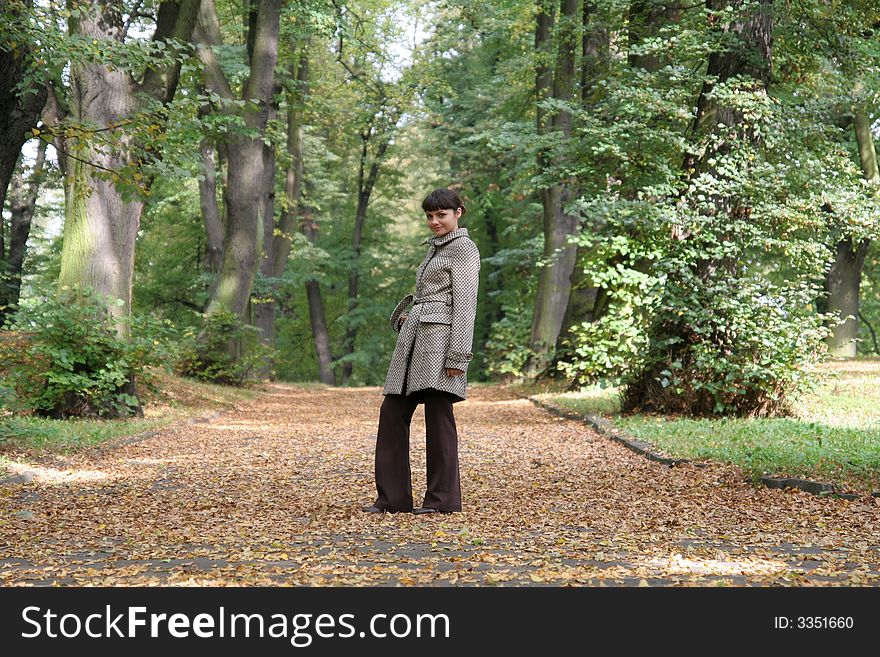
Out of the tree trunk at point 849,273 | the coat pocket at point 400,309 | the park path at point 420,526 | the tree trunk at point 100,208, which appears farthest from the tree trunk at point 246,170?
the coat pocket at point 400,309

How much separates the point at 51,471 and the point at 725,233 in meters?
8.43

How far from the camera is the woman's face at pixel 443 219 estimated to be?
6.78 metres

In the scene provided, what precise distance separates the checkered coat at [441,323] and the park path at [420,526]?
2.89 ft

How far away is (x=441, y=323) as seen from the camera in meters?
6.74

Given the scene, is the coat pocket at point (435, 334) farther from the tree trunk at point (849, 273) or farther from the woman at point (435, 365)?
the tree trunk at point (849, 273)

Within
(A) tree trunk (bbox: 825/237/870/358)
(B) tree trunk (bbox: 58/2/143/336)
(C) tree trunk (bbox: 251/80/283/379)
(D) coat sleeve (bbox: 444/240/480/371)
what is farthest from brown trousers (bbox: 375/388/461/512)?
(A) tree trunk (bbox: 825/237/870/358)

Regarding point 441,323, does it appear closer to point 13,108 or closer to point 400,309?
point 400,309

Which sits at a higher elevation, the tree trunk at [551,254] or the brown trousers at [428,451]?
the tree trunk at [551,254]

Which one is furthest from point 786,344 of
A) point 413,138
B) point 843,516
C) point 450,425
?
point 413,138

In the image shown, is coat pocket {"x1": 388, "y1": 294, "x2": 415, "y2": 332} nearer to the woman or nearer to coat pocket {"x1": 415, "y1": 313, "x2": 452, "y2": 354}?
the woman

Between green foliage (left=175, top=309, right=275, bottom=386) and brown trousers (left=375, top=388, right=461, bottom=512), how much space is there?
594 inches

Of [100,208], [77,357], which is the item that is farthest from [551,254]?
[77,357]

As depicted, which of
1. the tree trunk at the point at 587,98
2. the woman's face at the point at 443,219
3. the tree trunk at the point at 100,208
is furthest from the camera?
the tree trunk at the point at 587,98
